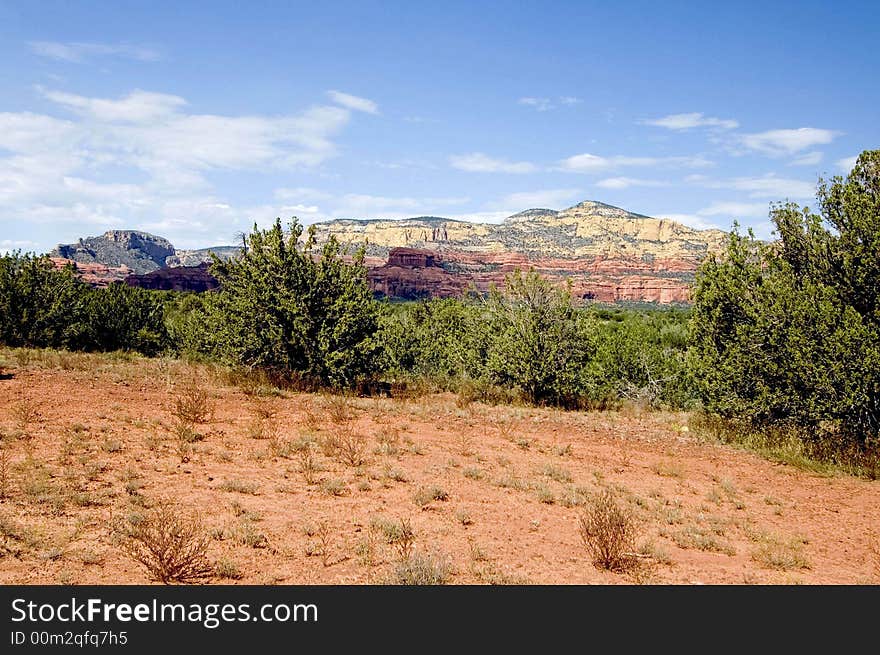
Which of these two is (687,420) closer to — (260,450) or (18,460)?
(260,450)

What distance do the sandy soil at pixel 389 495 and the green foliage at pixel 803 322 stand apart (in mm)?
1460

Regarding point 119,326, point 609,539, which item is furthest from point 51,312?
point 609,539

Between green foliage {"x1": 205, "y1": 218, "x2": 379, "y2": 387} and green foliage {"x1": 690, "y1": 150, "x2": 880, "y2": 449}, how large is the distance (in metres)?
9.75

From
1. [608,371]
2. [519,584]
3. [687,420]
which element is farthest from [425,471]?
Answer: [608,371]

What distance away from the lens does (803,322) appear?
1141 centimetres

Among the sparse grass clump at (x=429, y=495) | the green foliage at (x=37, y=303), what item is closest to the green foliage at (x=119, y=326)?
the green foliage at (x=37, y=303)

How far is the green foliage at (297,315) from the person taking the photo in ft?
53.9

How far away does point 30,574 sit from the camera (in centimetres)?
485

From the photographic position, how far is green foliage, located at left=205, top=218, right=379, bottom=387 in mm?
16422

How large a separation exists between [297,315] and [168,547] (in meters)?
11.7

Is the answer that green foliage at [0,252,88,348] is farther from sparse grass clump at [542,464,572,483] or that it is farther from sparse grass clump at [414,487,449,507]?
sparse grass clump at [542,464,572,483]

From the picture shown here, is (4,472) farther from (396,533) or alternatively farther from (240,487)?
(396,533)

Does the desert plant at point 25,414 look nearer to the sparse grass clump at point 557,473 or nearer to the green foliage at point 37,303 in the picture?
the sparse grass clump at point 557,473

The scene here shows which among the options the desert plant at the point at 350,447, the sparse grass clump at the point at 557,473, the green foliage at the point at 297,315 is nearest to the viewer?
the desert plant at the point at 350,447
